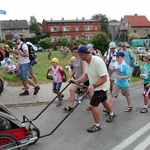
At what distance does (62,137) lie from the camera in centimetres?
498

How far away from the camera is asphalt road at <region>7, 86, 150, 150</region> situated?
4.56m

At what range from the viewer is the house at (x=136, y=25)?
8400 centimetres

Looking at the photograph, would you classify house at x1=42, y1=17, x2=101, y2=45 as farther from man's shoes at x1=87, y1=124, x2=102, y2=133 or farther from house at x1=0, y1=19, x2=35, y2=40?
man's shoes at x1=87, y1=124, x2=102, y2=133

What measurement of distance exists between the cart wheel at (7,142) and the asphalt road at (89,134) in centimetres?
50

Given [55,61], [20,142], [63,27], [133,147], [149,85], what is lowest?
[133,147]

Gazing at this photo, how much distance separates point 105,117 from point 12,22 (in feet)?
271

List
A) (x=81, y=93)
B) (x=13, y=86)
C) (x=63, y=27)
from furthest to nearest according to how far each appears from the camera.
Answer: (x=63, y=27) < (x=13, y=86) < (x=81, y=93)

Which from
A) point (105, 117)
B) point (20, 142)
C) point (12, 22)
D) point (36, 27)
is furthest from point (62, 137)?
point (36, 27)

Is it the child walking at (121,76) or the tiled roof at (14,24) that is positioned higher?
the tiled roof at (14,24)

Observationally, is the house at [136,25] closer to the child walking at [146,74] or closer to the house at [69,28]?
the house at [69,28]

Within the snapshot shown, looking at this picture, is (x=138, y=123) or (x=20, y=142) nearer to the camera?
(x=20, y=142)

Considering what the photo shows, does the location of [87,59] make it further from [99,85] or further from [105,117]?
[105,117]

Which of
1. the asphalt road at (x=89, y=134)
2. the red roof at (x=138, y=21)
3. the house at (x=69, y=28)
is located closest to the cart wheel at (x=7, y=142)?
the asphalt road at (x=89, y=134)

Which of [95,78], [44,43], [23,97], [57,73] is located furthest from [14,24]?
[95,78]
